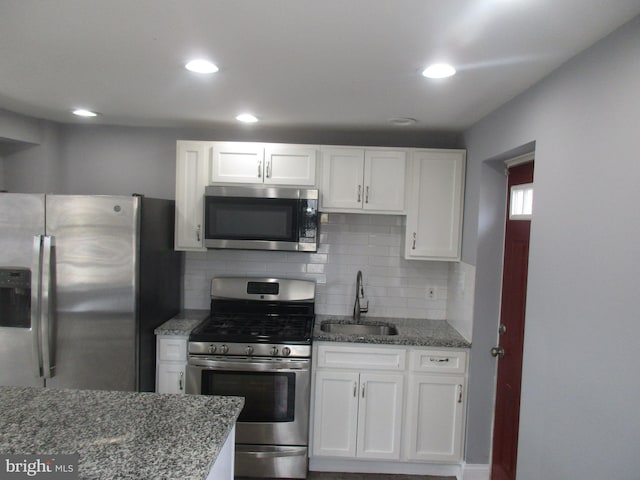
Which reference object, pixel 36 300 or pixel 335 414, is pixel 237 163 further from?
pixel 335 414

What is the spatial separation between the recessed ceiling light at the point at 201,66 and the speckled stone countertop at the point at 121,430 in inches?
53.8

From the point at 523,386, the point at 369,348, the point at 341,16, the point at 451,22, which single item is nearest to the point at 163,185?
the point at 369,348

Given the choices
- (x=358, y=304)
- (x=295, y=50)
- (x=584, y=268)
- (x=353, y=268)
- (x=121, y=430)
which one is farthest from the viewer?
(x=353, y=268)

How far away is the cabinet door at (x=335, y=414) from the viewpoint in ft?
8.59

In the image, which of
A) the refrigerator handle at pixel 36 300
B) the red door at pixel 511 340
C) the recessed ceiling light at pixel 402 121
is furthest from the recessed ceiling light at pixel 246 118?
the red door at pixel 511 340

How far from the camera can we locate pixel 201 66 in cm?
171

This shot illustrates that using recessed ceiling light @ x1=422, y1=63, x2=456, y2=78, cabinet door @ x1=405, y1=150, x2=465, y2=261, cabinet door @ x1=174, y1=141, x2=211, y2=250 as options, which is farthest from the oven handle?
recessed ceiling light @ x1=422, y1=63, x2=456, y2=78

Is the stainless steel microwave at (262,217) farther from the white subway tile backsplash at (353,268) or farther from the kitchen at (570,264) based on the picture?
the kitchen at (570,264)

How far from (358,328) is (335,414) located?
67cm

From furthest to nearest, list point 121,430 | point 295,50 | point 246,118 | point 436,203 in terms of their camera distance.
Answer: point 436,203
point 246,118
point 295,50
point 121,430

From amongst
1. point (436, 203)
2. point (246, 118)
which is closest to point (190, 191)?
point (246, 118)

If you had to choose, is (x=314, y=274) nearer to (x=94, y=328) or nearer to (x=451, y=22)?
(x=94, y=328)

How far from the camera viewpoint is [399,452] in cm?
263

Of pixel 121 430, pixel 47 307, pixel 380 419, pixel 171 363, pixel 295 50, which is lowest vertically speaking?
pixel 380 419
